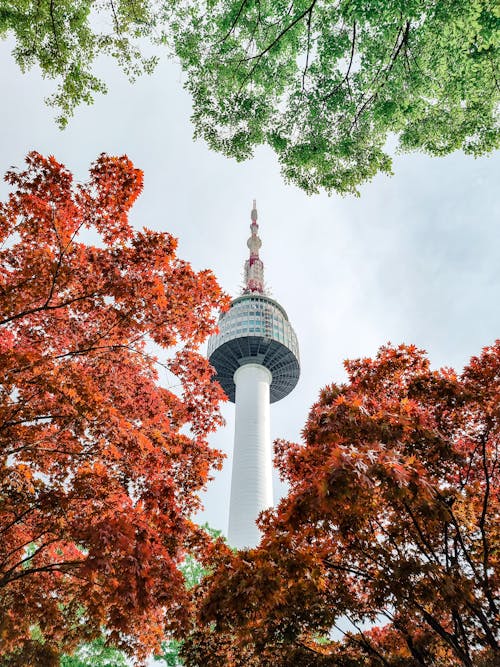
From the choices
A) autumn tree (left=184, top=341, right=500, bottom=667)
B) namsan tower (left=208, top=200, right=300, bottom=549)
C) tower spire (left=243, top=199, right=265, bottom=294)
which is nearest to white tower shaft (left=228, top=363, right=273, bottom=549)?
namsan tower (left=208, top=200, right=300, bottom=549)

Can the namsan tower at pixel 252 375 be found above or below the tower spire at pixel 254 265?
below

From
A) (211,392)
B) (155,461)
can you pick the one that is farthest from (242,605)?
(211,392)

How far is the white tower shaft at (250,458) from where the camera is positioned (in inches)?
1468

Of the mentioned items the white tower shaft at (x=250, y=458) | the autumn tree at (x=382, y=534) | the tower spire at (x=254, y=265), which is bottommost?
the autumn tree at (x=382, y=534)

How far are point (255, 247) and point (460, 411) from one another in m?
55.2

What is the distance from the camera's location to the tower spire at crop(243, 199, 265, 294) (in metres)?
55.6

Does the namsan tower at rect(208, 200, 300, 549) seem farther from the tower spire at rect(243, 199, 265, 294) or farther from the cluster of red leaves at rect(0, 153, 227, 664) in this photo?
the cluster of red leaves at rect(0, 153, 227, 664)

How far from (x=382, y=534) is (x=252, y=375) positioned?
4061 centimetres

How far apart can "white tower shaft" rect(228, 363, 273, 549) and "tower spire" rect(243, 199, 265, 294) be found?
11.3 meters

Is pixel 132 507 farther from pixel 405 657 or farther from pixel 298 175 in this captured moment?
pixel 298 175

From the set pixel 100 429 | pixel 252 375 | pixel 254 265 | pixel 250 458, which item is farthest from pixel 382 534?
pixel 254 265

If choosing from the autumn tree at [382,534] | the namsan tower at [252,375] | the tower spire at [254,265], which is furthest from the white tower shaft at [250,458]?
the autumn tree at [382,534]

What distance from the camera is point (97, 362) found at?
8562 millimetres

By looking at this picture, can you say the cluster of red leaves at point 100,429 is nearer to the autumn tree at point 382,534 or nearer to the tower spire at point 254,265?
the autumn tree at point 382,534
